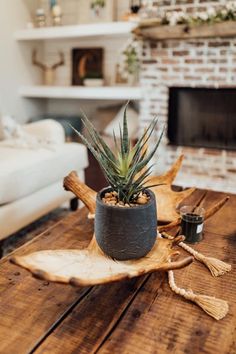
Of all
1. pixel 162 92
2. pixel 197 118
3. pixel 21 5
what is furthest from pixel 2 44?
pixel 197 118

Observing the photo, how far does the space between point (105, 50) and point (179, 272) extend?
3560mm

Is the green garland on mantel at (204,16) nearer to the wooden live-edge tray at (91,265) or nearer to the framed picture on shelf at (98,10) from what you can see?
the framed picture on shelf at (98,10)

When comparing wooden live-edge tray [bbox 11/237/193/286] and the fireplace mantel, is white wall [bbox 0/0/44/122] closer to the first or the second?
the fireplace mantel

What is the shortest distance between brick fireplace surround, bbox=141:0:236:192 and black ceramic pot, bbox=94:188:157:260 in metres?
2.42

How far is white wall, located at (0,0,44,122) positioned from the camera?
4020 mm

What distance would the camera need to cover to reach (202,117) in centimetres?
349

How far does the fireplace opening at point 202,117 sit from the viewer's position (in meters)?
3.37

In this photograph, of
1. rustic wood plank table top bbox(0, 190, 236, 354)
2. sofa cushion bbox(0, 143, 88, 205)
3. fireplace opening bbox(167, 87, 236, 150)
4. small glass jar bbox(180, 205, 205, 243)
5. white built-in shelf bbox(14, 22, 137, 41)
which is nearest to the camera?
rustic wood plank table top bbox(0, 190, 236, 354)

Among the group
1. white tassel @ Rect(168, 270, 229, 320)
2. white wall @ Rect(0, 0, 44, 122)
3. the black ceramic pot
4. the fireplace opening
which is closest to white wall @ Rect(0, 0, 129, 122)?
white wall @ Rect(0, 0, 44, 122)

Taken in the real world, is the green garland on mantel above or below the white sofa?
above

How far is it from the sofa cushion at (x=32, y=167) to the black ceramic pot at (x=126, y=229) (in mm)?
1239

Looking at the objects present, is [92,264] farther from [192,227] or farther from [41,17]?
[41,17]

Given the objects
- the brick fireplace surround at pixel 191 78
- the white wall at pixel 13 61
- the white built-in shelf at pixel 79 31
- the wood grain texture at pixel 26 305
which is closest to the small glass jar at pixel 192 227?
the wood grain texture at pixel 26 305

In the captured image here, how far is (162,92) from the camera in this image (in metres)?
3.48
